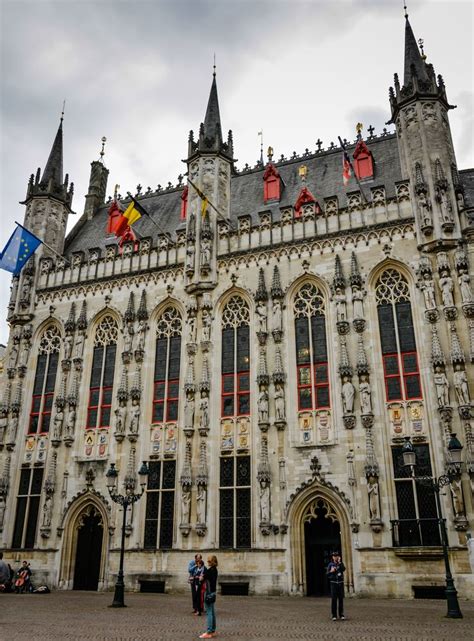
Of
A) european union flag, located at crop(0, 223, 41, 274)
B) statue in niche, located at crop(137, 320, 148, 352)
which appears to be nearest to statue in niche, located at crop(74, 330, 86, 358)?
statue in niche, located at crop(137, 320, 148, 352)

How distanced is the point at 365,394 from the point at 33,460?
16.5m

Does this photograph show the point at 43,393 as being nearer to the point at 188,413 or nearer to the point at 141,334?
the point at 141,334

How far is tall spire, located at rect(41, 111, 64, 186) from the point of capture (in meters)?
34.8

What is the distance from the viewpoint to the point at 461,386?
21.1m

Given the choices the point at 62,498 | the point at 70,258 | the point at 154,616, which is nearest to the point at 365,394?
the point at 154,616

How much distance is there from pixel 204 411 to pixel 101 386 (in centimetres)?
628

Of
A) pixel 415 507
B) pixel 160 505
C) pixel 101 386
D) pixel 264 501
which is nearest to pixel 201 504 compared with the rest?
pixel 160 505

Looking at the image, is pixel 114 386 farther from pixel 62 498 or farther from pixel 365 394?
pixel 365 394

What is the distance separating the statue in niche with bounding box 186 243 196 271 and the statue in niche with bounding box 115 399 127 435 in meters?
7.45

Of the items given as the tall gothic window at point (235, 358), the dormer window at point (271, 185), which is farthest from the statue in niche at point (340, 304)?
the dormer window at point (271, 185)

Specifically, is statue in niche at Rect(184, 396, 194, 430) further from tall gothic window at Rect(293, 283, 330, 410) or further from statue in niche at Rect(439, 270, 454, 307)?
statue in niche at Rect(439, 270, 454, 307)

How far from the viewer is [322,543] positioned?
2219 cm

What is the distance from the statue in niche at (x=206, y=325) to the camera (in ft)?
86.3

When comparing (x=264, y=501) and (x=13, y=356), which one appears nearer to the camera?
(x=264, y=501)
